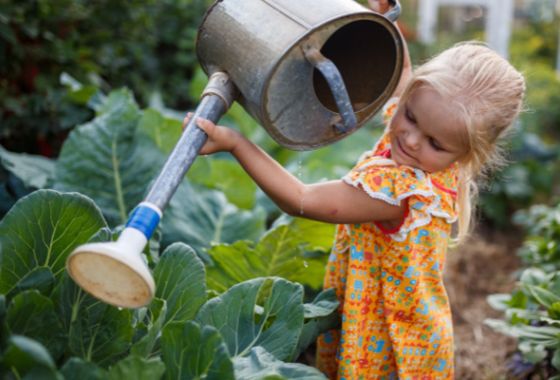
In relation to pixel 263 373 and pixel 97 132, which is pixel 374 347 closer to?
pixel 263 373

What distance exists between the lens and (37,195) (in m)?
1.58

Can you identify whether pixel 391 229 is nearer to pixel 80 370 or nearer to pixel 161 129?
pixel 80 370

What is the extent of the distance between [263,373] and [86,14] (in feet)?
7.43

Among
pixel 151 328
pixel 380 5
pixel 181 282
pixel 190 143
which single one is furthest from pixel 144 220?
pixel 380 5

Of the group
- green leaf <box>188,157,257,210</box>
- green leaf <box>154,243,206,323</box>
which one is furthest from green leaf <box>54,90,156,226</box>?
green leaf <box>154,243,206,323</box>

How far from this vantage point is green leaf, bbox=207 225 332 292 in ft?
7.06

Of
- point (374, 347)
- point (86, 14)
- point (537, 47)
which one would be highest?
point (537, 47)

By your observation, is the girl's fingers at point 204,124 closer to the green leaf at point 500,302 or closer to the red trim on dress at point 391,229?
the red trim on dress at point 391,229

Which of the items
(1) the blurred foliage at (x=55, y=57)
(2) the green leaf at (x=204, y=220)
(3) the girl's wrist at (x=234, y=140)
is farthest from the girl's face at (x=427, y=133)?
(1) the blurred foliage at (x=55, y=57)

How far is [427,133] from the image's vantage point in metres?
1.69

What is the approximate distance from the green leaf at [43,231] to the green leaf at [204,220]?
2.55ft

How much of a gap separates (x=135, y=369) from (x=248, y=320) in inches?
16.0

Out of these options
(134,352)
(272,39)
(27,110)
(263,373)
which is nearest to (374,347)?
(263,373)

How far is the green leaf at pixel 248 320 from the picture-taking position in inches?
65.3
